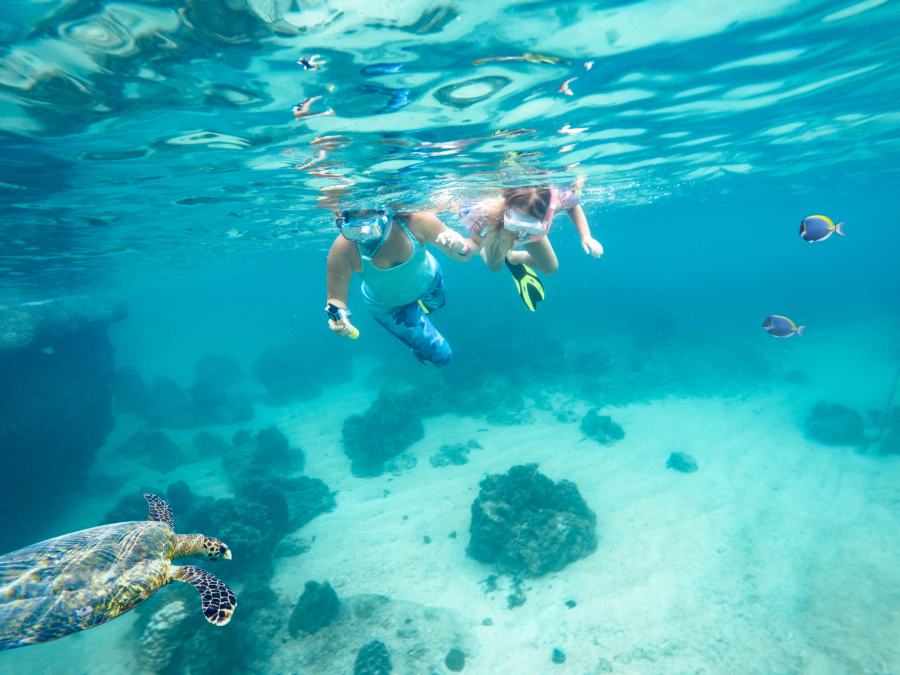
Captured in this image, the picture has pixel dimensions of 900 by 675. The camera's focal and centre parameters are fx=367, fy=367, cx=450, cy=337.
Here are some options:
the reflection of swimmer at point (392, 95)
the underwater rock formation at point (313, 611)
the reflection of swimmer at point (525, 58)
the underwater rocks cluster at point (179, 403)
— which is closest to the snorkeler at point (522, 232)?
the reflection of swimmer at point (525, 58)

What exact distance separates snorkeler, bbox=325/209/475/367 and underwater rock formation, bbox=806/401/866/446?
1601 cm

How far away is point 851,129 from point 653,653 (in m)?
19.2

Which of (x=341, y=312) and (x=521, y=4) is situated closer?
(x=341, y=312)

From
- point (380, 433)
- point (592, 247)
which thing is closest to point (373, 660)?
point (592, 247)

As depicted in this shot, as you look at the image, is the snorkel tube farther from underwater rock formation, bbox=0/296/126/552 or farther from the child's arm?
underwater rock formation, bbox=0/296/126/552

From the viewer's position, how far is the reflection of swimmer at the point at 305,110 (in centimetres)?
625

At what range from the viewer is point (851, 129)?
13.8 m

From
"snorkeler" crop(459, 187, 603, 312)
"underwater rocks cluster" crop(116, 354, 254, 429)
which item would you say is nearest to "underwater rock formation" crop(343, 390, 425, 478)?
"underwater rocks cluster" crop(116, 354, 254, 429)

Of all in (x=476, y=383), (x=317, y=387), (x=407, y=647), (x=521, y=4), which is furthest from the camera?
(x=317, y=387)

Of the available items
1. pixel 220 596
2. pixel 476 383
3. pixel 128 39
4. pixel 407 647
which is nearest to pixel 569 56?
pixel 128 39

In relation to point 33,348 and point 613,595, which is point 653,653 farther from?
point 33,348

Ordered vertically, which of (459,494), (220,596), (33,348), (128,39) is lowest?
(459,494)

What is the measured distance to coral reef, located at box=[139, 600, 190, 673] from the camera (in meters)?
6.41

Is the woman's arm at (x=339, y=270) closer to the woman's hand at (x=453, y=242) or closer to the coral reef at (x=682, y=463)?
the woman's hand at (x=453, y=242)
